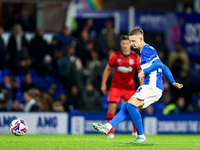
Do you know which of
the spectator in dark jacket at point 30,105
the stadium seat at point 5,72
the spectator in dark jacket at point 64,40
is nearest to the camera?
the spectator in dark jacket at point 30,105

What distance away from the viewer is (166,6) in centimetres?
2181

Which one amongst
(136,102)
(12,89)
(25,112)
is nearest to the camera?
(136,102)

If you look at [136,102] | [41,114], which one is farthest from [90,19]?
[136,102]

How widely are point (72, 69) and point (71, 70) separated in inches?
2.1

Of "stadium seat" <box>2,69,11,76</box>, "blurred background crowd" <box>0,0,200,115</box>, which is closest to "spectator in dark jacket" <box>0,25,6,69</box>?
"blurred background crowd" <box>0,0,200,115</box>

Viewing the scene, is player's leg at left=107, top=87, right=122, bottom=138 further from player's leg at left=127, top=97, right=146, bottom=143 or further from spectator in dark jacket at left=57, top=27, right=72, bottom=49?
spectator in dark jacket at left=57, top=27, right=72, bottom=49

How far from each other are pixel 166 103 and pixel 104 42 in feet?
11.0

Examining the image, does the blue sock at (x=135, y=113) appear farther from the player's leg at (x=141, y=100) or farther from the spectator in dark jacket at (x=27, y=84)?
the spectator in dark jacket at (x=27, y=84)

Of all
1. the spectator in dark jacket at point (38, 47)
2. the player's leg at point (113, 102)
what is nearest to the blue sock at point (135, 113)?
the player's leg at point (113, 102)

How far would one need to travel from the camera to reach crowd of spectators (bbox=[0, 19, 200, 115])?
1470 cm

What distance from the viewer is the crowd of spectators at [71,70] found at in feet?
48.2

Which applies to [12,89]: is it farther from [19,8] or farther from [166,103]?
[166,103]

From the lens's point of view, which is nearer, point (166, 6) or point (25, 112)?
point (25, 112)

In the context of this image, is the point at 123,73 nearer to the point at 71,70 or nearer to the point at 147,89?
the point at 147,89
